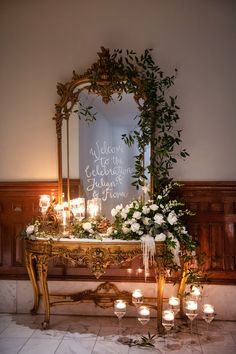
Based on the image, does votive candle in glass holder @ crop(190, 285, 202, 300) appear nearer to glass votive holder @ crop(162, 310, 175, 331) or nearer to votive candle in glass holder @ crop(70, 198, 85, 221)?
glass votive holder @ crop(162, 310, 175, 331)

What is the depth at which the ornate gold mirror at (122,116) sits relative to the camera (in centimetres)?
396

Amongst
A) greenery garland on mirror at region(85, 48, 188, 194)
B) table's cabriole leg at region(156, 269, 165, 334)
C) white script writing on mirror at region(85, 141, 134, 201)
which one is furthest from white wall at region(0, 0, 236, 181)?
table's cabriole leg at region(156, 269, 165, 334)

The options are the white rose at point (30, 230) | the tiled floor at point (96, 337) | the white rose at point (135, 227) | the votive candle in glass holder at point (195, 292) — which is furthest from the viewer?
the votive candle in glass holder at point (195, 292)

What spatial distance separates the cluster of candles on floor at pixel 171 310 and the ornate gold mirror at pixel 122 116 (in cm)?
97

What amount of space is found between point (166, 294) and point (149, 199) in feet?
3.10

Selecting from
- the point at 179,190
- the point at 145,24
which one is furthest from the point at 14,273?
the point at 145,24

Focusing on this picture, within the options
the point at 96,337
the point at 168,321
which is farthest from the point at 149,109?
the point at 96,337

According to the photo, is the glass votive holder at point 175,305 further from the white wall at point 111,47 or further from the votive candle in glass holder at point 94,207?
the white wall at point 111,47

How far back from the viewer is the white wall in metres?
4.01

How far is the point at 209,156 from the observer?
4.04m

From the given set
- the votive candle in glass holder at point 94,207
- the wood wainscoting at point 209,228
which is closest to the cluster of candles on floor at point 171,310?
the wood wainscoting at point 209,228

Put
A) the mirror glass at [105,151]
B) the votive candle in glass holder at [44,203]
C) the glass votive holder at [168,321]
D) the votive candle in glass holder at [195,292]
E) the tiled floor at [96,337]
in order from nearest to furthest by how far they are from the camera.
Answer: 1. the tiled floor at [96,337]
2. the glass votive holder at [168,321]
3. the votive candle in glass holder at [195,292]
4. the votive candle in glass holder at [44,203]
5. the mirror glass at [105,151]

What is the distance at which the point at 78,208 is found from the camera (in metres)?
3.97

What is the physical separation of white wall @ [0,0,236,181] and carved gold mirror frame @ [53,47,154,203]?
13 centimetres
